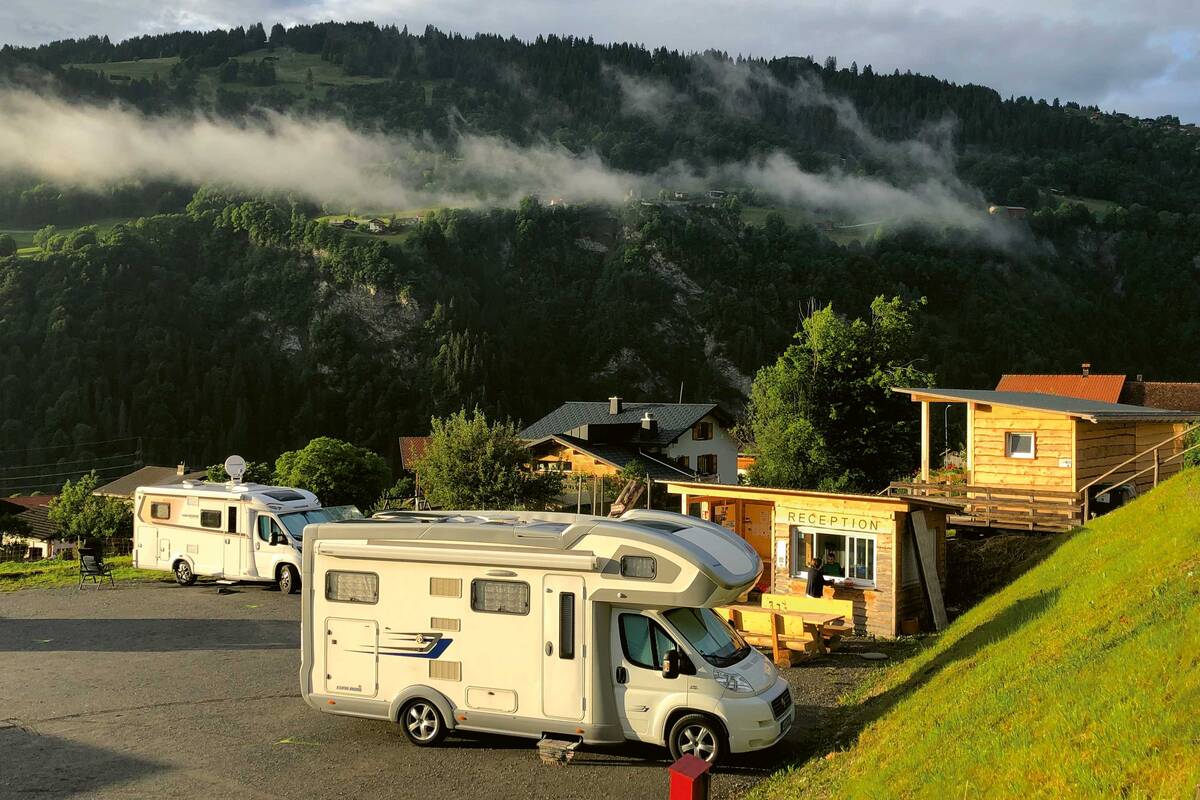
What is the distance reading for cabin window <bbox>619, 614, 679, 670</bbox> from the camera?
10.8 m

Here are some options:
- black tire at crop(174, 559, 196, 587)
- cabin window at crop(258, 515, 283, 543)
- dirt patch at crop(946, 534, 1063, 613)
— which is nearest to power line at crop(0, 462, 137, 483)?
black tire at crop(174, 559, 196, 587)

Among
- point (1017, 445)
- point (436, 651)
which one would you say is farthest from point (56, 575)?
point (1017, 445)

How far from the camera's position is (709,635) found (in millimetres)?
11305

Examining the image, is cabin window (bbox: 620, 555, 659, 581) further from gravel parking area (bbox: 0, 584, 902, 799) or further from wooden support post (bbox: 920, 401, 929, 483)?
wooden support post (bbox: 920, 401, 929, 483)

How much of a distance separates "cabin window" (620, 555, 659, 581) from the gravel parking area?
2186 millimetres

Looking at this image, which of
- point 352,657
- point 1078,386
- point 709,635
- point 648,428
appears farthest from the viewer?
point 648,428

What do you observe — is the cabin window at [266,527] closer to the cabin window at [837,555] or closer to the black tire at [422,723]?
the cabin window at [837,555]

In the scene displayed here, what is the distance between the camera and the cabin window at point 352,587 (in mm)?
12047

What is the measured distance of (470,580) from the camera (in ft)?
37.8

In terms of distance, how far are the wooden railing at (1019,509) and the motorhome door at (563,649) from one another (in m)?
13.2

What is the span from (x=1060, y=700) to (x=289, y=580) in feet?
61.1

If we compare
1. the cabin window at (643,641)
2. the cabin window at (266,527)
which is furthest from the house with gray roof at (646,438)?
the cabin window at (643,641)

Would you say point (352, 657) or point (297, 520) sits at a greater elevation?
point (297, 520)

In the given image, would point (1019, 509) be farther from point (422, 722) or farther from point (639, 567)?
point (422, 722)
